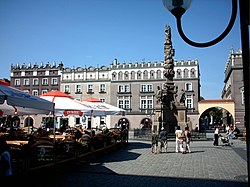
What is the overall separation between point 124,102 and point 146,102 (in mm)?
4852

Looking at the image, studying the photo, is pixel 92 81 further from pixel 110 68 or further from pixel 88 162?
pixel 88 162

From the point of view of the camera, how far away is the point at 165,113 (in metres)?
22.2

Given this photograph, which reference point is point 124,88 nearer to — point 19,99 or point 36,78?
Answer: point 36,78

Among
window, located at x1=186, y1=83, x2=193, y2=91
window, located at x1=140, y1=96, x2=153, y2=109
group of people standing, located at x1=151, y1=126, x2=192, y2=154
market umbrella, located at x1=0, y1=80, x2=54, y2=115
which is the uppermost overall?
window, located at x1=186, y1=83, x2=193, y2=91

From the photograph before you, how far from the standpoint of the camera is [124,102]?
53406mm

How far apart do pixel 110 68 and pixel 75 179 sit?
47783mm

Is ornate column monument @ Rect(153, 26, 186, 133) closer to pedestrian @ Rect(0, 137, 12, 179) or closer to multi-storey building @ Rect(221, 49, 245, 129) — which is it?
pedestrian @ Rect(0, 137, 12, 179)

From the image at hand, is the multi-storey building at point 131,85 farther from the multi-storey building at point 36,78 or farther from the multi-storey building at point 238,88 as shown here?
the multi-storey building at point 238,88

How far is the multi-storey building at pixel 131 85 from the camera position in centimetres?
5044

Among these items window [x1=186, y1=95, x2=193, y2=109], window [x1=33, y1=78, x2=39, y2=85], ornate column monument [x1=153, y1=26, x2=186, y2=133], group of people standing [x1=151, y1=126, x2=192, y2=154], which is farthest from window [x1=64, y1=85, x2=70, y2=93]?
group of people standing [x1=151, y1=126, x2=192, y2=154]

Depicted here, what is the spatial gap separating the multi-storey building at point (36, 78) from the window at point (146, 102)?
20433 mm

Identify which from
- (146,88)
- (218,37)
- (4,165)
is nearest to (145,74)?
(146,88)

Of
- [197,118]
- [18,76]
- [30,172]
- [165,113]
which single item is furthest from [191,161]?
[18,76]

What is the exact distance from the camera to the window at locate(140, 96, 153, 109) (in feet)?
170
